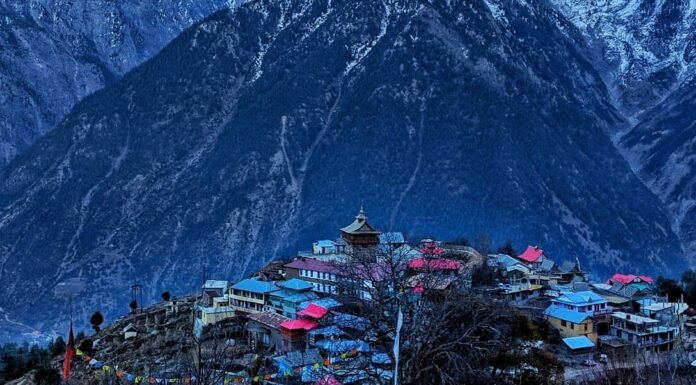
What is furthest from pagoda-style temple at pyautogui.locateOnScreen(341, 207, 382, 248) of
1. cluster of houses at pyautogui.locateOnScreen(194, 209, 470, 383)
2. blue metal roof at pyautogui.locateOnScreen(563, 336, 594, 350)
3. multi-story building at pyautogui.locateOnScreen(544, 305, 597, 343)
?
blue metal roof at pyautogui.locateOnScreen(563, 336, 594, 350)

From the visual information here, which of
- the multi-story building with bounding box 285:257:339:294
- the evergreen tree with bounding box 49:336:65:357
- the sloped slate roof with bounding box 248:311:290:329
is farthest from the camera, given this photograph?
the evergreen tree with bounding box 49:336:65:357

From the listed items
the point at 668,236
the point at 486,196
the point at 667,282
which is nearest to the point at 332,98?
the point at 486,196

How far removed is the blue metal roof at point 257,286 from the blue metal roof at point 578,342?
2056 cm

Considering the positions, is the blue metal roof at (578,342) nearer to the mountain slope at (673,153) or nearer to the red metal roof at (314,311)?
the red metal roof at (314,311)

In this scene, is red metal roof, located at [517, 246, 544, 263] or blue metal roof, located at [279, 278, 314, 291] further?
red metal roof, located at [517, 246, 544, 263]

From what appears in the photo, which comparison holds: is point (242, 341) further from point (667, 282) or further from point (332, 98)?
point (332, 98)

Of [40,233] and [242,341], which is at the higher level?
[40,233]

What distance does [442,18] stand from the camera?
161250 mm

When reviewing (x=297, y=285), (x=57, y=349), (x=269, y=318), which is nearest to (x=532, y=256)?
(x=297, y=285)

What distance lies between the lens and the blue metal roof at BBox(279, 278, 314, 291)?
55250mm

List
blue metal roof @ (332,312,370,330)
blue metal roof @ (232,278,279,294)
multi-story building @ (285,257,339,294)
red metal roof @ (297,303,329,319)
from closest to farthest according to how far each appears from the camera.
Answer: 1. blue metal roof @ (332,312,370,330)
2. red metal roof @ (297,303,329,319)
3. multi-story building @ (285,257,339,294)
4. blue metal roof @ (232,278,279,294)

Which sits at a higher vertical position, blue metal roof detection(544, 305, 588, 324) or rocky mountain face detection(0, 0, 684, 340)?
rocky mountain face detection(0, 0, 684, 340)

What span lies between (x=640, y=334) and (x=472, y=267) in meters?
11.7

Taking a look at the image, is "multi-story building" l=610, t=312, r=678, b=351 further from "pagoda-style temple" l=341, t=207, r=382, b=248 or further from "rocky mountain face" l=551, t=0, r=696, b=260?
"rocky mountain face" l=551, t=0, r=696, b=260
